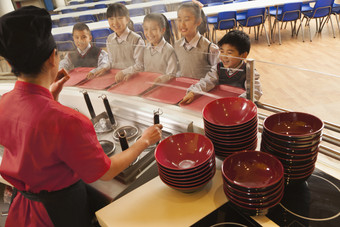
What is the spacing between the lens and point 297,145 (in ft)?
2.74

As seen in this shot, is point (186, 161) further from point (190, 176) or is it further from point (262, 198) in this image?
point (262, 198)

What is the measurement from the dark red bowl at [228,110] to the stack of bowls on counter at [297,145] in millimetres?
127

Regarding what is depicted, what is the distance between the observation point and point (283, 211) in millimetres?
849

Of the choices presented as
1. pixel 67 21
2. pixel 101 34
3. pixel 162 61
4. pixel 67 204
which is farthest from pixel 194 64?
pixel 67 21

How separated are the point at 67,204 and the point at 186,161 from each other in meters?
0.50

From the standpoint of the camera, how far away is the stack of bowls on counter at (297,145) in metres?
0.83

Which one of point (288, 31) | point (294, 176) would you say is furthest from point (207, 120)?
point (288, 31)

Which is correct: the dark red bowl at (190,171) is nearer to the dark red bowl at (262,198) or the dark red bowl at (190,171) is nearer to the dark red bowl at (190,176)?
the dark red bowl at (190,176)

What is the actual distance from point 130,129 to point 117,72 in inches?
26.0

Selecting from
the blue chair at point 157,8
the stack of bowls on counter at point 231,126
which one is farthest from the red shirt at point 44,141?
the blue chair at point 157,8

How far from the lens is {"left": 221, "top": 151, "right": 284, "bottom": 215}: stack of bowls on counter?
0.79 metres

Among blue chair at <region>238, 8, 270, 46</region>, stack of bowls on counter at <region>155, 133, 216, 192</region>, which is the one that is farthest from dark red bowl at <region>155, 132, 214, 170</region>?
blue chair at <region>238, 8, 270, 46</region>

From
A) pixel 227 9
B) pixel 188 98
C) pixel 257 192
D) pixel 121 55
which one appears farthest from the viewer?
pixel 227 9

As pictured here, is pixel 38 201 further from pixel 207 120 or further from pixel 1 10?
pixel 1 10
